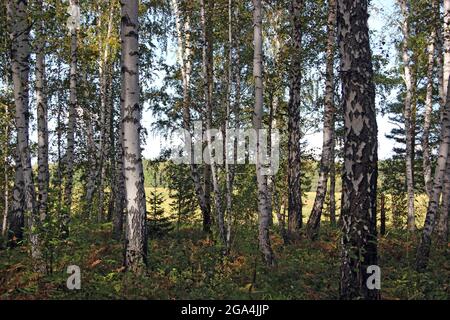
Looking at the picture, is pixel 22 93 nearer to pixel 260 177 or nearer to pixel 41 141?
pixel 41 141

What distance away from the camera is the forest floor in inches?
251

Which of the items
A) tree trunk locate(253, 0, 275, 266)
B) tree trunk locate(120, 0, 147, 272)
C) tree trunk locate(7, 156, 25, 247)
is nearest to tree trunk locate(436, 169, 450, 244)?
Answer: tree trunk locate(253, 0, 275, 266)

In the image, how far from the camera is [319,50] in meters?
16.8

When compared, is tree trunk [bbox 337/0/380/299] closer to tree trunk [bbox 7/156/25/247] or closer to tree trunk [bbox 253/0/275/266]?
tree trunk [bbox 253/0/275/266]

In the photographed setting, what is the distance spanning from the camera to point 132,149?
25.1 ft

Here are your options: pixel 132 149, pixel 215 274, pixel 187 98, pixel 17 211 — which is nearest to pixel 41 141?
pixel 17 211

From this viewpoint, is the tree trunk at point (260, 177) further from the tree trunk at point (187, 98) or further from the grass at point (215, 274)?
the tree trunk at point (187, 98)

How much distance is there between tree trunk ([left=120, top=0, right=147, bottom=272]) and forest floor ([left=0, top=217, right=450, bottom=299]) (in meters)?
0.53

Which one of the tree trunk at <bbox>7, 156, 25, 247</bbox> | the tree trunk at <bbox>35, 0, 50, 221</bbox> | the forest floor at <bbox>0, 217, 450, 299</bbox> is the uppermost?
the tree trunk at <bbox>35, 0, 50, 221</bbox>

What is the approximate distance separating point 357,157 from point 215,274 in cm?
375

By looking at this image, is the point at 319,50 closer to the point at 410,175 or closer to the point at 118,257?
the point at 410,175

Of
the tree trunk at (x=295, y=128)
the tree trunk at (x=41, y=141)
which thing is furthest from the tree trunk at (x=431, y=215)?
the tree trunk at (x=41, y=141)

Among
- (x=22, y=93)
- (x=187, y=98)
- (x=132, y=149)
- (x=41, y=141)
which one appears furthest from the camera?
(x=187, y=98)

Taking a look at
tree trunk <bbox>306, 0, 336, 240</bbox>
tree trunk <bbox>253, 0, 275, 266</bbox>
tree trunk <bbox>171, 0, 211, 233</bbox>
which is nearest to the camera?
tree trunk <bbox>253, 0, 275, 266</bbox>
